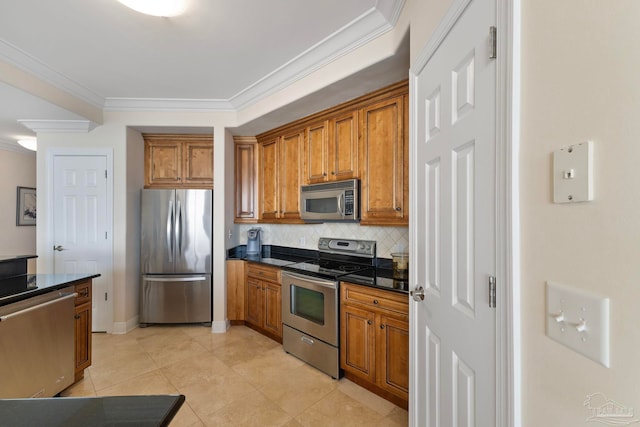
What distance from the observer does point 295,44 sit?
2.26 meters

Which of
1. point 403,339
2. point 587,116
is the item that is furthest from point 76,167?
point 587,116

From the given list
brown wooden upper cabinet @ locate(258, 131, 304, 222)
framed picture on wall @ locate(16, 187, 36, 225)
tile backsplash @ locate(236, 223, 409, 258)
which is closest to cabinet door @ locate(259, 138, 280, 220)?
brown wooden upper cabinet @ locate(258, 131, 304, 222)

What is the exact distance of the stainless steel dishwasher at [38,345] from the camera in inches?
67.8

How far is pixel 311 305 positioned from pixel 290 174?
4.76 feet

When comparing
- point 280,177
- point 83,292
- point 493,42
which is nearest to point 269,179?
point 280,177

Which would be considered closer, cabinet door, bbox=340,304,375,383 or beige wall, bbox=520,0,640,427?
beige wall, bbox=520,0,640,427

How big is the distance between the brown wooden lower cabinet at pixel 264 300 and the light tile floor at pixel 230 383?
15cm

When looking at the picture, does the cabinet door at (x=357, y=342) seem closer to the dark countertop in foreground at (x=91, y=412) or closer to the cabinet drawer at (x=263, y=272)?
the cabinet drawer at (x=263, y=272)

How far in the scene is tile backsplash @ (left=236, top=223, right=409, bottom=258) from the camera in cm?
265

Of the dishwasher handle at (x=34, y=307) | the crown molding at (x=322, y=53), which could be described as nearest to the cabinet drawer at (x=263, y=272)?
the dishwasher handle at (x=34, y=307)

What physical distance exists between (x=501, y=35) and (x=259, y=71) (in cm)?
237

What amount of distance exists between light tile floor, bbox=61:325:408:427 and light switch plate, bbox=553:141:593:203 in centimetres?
195

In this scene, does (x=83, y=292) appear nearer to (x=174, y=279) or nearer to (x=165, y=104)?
(x=174, y=279)

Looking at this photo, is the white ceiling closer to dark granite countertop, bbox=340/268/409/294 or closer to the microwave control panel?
the microwave control panel
